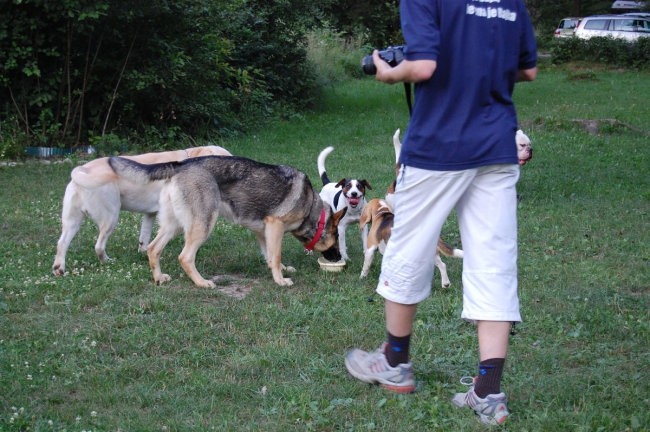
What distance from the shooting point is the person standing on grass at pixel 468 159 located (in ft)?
11.5

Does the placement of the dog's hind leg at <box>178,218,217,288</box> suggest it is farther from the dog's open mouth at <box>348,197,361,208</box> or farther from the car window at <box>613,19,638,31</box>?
the car window at <box>613,19,638,31</box>

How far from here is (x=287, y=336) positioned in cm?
517

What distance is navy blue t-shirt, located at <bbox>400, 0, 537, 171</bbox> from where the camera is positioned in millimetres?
3449

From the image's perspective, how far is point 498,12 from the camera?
3527 millimetres

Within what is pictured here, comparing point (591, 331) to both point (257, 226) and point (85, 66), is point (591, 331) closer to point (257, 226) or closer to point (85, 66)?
point (257, 226)

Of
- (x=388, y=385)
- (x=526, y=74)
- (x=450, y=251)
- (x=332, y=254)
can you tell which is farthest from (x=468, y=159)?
(x=332, y=254)

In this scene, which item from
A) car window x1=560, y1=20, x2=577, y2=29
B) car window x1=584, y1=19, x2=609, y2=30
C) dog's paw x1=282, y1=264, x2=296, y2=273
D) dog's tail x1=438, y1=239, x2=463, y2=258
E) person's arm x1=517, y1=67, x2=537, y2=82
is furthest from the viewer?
car window x1=560, y1=20, x2=577, y2=29

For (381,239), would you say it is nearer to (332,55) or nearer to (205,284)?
(205,284)

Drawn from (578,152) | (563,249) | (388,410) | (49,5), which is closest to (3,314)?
(388,410)

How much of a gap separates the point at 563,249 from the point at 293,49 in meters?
13.3

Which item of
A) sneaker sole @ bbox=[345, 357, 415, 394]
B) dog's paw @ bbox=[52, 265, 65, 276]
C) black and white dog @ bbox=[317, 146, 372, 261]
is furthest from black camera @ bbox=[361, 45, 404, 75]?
black and white dog @ bbox=[317, 146, 372, 261]

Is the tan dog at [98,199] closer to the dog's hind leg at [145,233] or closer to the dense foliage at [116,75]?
the dog's hind leg at [145,233]

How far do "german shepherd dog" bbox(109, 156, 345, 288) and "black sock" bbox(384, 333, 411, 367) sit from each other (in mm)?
2681

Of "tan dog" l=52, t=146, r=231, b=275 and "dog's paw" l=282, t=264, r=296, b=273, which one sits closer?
"tan dog" l=52, t=146, r=231, b=275
